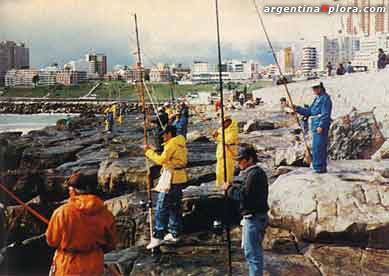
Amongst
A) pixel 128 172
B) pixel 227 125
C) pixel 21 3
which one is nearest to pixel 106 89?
pixel 128 172

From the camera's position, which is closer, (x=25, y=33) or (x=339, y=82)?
(x=25, y=33)

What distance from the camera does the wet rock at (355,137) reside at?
20.4 ft

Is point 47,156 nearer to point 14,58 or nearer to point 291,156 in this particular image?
point 14,58

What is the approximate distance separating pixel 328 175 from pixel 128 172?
10.0 feet

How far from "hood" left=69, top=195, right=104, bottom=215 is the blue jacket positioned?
3.24 meters

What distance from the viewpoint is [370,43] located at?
20.1ft

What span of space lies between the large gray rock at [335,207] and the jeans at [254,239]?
129 cm

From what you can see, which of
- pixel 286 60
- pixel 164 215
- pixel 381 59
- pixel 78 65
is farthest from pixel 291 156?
pixel 78 65

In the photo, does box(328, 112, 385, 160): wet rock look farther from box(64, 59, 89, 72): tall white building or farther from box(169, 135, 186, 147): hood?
box(64, 59, 89, 72): tall white building

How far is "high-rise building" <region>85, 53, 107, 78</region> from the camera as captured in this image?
6281 mm

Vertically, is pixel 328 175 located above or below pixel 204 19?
below

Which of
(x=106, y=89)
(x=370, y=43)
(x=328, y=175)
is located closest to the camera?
(x=328, y=175)

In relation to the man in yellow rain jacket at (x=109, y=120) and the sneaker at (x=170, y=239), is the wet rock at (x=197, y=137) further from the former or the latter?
the sneaker at (x=170, y=239)

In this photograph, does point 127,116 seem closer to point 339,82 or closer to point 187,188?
point 187,188
